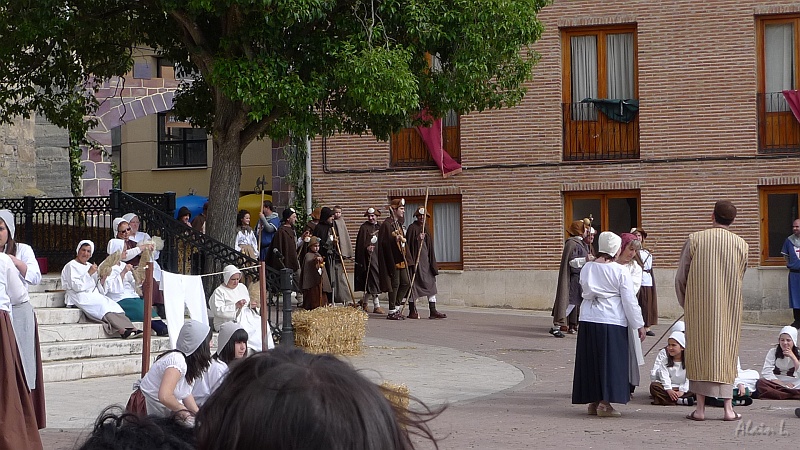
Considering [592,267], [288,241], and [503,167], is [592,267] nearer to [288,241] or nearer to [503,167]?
[288,241]

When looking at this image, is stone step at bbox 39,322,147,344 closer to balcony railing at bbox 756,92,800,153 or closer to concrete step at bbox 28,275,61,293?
concrete step at bbox 28,275,61,293

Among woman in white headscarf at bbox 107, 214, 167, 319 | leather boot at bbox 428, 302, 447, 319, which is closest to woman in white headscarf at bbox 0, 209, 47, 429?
woman in white headscarf at bbox 107, 214, 167, 319

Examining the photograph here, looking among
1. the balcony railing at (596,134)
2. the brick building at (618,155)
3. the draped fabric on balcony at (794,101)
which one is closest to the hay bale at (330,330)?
the brick building at (618,155)

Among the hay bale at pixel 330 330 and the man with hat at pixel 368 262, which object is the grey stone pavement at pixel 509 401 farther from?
the man with hat at pixel 368 262

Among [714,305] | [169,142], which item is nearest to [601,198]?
[714,305]

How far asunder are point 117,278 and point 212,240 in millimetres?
1355

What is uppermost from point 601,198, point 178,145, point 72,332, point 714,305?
point 178,145

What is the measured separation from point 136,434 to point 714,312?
9069 millimetres

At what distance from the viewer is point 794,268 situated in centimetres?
1997

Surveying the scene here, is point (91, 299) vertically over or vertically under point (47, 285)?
under

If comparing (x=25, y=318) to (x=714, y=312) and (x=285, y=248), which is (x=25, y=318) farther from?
(x=285, y=248)

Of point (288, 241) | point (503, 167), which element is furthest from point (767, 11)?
point (288, 241)

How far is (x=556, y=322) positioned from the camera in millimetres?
18203

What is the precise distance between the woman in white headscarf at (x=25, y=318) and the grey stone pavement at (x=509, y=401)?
0.59 meters
